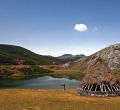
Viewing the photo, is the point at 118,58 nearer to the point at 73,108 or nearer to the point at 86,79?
the point at 86,79

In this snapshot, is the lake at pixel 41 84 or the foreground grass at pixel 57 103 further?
the lake at pixel 41 84

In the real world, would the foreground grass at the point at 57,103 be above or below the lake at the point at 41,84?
below

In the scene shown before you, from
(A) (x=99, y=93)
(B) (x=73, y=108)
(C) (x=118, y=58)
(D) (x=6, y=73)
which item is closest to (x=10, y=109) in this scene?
(B) (x=73, y=108)

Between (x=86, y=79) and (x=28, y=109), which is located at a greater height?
(x=86, y=79)

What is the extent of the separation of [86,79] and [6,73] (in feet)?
434

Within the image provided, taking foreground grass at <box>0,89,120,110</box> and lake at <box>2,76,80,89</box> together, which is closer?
foreground grass at <box>0,89,120,110</box>

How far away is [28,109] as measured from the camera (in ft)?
123

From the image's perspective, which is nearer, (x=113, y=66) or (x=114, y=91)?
(x=114, y=91)

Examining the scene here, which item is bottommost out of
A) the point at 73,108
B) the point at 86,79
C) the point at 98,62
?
the point at 73,108

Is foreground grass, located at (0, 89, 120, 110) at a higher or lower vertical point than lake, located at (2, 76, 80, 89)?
lower

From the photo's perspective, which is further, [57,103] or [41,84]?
[41,84]

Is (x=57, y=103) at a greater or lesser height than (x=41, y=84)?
lesser

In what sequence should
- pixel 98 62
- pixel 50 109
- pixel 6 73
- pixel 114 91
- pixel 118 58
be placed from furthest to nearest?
pixel 118 58 < pixel 6 73 < pixel 98 62 < pixel 114 91 < pixel 50 109

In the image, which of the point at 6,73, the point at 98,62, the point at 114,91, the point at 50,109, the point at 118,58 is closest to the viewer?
the point at 50,109
